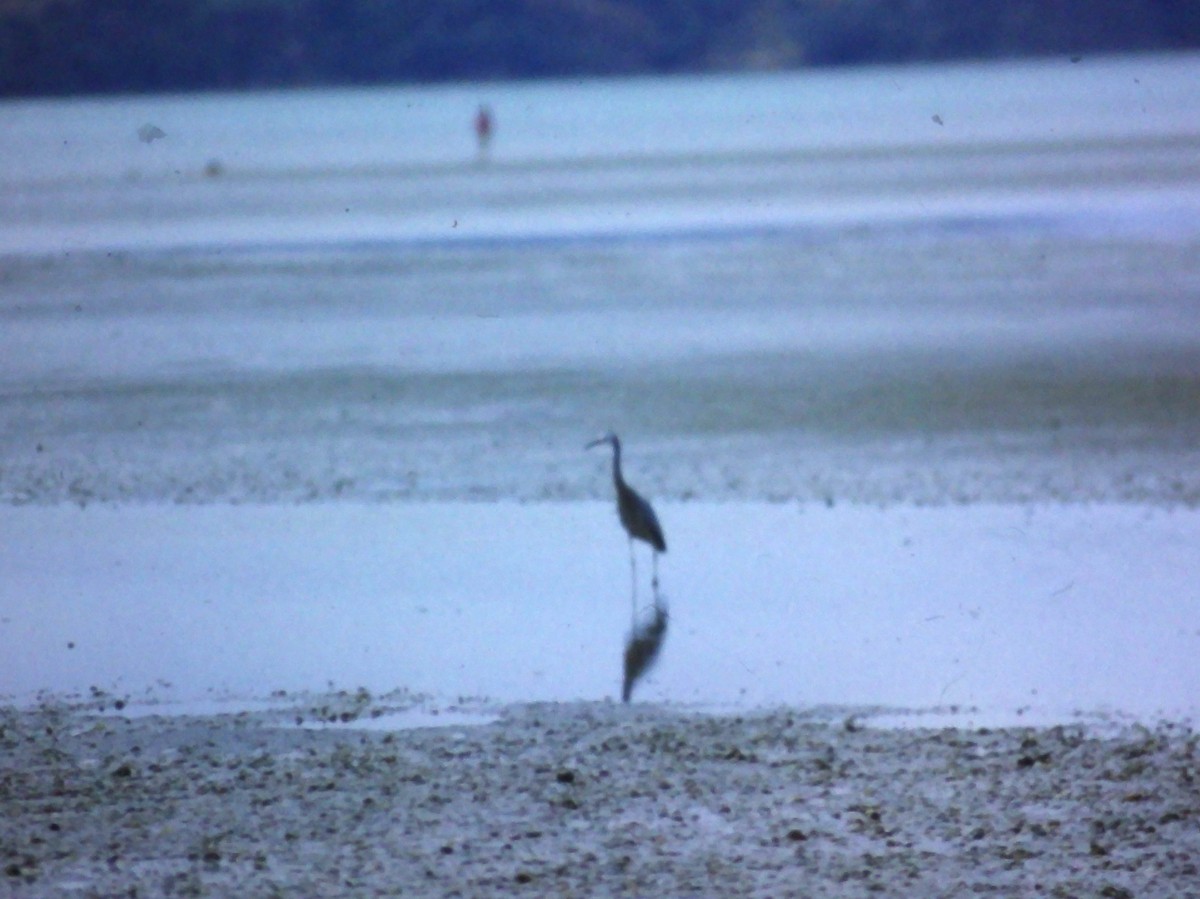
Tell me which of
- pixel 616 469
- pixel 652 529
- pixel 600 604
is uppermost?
pixel 616 469

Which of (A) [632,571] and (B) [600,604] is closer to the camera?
(B) [600,604]

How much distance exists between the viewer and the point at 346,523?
1223 cm

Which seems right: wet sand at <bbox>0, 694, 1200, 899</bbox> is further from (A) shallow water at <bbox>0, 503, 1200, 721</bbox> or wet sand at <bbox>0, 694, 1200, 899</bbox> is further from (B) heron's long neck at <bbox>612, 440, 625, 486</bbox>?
(B) heron's long neck at <bbox>612, 440, 625, 486</bbox>

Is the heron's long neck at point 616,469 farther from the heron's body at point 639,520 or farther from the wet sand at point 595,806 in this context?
the wet sand at point 595,806

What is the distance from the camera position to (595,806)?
23.3 feet

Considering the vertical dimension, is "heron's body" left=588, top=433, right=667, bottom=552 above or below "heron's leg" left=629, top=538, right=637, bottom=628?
above

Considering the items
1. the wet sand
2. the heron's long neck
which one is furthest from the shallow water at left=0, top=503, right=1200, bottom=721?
the wet sand

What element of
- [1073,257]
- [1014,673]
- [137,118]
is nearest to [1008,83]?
[137,118]

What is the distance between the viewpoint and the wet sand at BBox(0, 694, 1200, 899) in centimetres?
638

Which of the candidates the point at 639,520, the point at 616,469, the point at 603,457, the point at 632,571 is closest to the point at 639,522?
the point at 639,520

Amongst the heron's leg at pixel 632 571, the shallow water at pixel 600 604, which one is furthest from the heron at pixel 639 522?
the shallow water at pixel 600 604

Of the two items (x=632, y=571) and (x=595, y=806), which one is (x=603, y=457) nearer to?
(x=632, y=571)

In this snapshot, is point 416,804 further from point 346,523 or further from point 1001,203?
point 1001,203

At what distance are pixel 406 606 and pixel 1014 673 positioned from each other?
3.13 m
